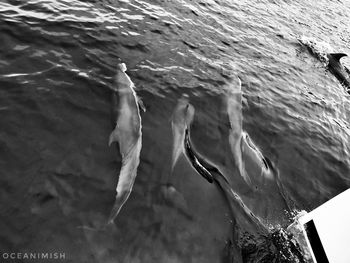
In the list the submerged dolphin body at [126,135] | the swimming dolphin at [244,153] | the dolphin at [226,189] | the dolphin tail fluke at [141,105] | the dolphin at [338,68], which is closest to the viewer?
the submerged dolphin body at [126,135]

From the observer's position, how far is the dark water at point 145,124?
18.5ft

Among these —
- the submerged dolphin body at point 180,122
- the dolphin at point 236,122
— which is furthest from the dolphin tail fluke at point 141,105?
the dolphin at point 236,122

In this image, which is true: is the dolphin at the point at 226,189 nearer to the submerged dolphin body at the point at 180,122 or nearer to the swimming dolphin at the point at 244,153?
the submerged dolphin body at the point at 180,122

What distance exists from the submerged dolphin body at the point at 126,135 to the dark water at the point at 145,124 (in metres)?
0.18

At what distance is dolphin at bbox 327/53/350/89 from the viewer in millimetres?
15328

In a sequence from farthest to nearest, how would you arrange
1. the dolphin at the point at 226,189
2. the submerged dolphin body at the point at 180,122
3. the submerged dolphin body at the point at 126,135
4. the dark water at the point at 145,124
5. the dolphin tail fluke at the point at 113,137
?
the submerged dolphin body at the point at 180,122
the dolphin tail fluke at the point at 113,137
the dolphin at the point at 226,189
the submerged dolphin body at the point at 126,135
the dark water at the point at 145,124

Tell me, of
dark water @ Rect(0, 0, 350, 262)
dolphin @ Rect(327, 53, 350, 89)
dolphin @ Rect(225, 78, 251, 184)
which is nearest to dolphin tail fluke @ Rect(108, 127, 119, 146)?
dark water @ Rect(0, 0, 350, 262)

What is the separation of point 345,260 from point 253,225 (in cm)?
196

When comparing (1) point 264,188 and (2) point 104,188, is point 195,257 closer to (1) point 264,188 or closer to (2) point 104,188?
(2) point 104,188

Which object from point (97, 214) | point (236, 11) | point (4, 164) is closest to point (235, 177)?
point (97, 214)

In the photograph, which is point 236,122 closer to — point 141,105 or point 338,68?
point 141,105

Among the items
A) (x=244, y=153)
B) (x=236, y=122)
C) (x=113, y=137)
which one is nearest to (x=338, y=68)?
(x=236, y=122)

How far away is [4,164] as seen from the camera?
5895 mm

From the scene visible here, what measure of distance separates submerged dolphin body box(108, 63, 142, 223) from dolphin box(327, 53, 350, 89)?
39.7 feet
